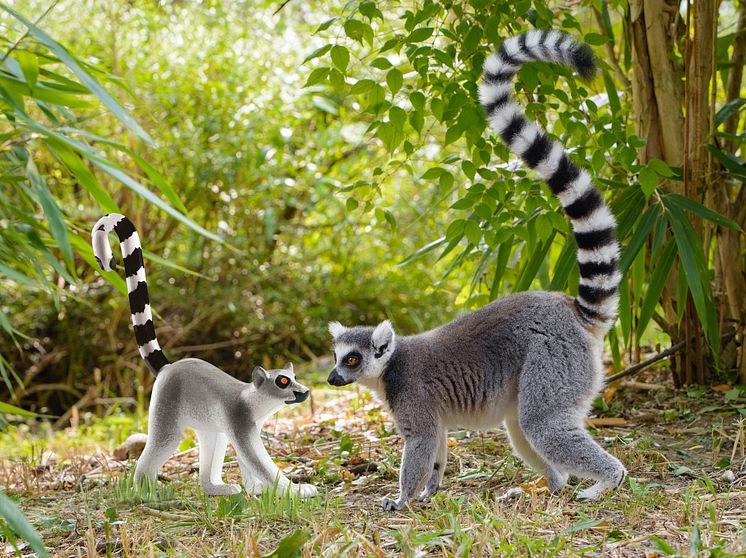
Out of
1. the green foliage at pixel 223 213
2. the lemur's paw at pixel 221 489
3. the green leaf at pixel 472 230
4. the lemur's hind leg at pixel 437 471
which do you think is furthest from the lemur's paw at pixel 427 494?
the green foliage at pixel 223 213

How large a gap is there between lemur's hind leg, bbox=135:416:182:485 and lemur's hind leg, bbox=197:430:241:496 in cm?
10

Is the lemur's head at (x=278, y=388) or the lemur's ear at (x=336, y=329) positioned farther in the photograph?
the lemur's ear at (x=336, y=329)

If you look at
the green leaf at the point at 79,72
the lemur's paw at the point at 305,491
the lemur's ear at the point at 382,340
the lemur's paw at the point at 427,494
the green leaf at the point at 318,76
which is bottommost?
the lemur's paw at the point at 427,494

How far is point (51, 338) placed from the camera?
6734 mm

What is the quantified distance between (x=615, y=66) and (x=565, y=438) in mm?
2065

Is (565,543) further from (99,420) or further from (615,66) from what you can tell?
(99,420)

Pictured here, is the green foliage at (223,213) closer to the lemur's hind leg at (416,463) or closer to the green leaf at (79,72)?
the lemur's hind leg at (416,463)

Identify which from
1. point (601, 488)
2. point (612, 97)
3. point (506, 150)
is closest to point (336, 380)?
point (601, 488)

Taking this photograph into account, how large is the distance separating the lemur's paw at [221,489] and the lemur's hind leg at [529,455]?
99 cm

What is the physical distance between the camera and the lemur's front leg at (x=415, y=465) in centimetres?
277

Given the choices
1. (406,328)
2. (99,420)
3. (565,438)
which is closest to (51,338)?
(99,420)

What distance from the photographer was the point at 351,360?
292 cm

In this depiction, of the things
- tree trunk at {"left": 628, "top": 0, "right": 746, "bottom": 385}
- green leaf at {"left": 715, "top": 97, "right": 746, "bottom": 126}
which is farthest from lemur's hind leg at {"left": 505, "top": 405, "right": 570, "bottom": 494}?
green leaf at {"left": 715, "top": 97, "right": 746, "bottom": 126}

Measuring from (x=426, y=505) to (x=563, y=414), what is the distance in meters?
0.55
